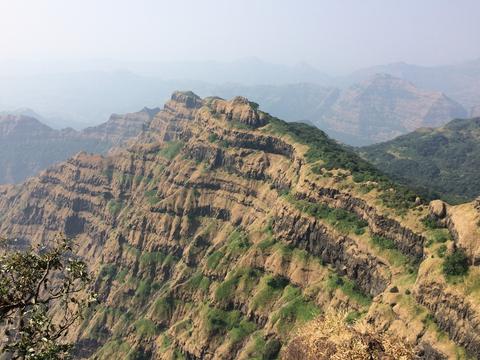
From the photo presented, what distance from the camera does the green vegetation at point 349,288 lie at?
435 feet

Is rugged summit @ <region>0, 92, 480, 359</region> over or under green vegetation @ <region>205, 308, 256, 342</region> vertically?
over

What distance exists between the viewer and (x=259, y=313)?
514ft

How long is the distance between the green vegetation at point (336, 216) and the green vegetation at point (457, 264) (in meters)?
41.9

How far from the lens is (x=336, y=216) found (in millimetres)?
152750

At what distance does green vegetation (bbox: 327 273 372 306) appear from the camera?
435 ft

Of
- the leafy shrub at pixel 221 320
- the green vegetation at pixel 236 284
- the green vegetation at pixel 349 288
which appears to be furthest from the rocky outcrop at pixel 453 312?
the leafy shrub at pixel 221 320

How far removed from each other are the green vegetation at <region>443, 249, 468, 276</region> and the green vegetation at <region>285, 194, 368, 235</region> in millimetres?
41899

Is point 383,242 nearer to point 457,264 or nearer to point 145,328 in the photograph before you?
point 457,264

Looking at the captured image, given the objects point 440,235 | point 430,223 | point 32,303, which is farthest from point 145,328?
point 32,303

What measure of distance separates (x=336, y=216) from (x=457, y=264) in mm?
55860

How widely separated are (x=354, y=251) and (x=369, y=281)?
402 inches

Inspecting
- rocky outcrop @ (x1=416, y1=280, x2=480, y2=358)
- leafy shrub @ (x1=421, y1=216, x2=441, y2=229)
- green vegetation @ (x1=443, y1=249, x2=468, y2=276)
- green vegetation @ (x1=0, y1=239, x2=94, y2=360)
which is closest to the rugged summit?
rocky outcrop @ (x1=416, y1=280, x2=480, y2=358)

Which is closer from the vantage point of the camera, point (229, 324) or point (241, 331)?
point (241, 331)

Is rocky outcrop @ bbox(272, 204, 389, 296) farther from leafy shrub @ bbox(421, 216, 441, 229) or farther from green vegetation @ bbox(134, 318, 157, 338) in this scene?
green vegetation @ bbox(134, 318, 157, 338)
